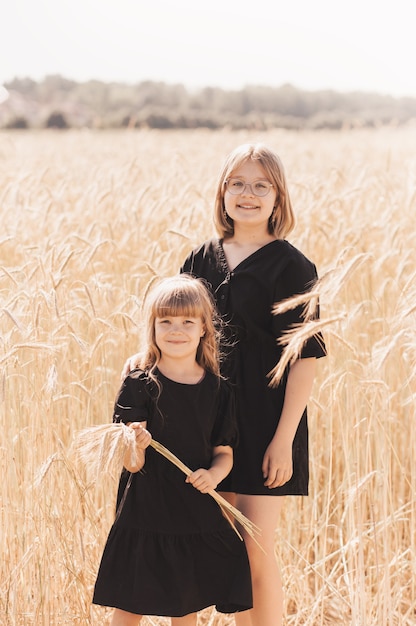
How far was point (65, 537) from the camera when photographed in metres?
2.66

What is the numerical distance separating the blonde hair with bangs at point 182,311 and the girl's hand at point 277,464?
264 mm

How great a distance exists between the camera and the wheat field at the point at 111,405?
2580 millimetres

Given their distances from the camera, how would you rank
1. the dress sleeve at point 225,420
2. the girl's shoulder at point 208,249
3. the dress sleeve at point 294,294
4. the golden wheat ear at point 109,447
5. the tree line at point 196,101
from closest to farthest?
the golden wheat ear at point 109,447, the dress sleeve at point 225,420, the dress sleeve at point 294,294, the girl's shoulder at point 208,249, the tree line at point 196,101

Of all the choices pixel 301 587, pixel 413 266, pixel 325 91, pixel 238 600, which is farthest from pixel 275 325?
pixel 325 91

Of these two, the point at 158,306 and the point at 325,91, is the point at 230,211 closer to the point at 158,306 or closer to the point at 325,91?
the point at 158,306

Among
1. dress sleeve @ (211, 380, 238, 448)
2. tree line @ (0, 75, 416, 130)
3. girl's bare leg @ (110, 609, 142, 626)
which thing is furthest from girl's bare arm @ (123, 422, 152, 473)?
tree line @ (0, 75, 416, 130)

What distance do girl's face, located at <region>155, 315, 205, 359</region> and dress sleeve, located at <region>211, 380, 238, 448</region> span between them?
17cm

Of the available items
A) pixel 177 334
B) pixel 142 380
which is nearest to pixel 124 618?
pixel 142 380

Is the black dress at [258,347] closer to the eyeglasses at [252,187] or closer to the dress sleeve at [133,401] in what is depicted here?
the eyeglasses at [252,187]

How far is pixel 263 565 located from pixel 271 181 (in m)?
1.08

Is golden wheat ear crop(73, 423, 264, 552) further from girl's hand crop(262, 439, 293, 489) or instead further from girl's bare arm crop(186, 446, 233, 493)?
girl's hand crop(262, 439, 293, 489)

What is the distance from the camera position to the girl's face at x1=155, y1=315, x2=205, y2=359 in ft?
7.79

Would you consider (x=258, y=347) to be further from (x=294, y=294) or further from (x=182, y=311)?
(x=182, y=311)

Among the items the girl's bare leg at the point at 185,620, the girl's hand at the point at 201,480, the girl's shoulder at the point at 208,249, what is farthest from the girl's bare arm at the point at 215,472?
the girl's shoulder at the point at 208,249
